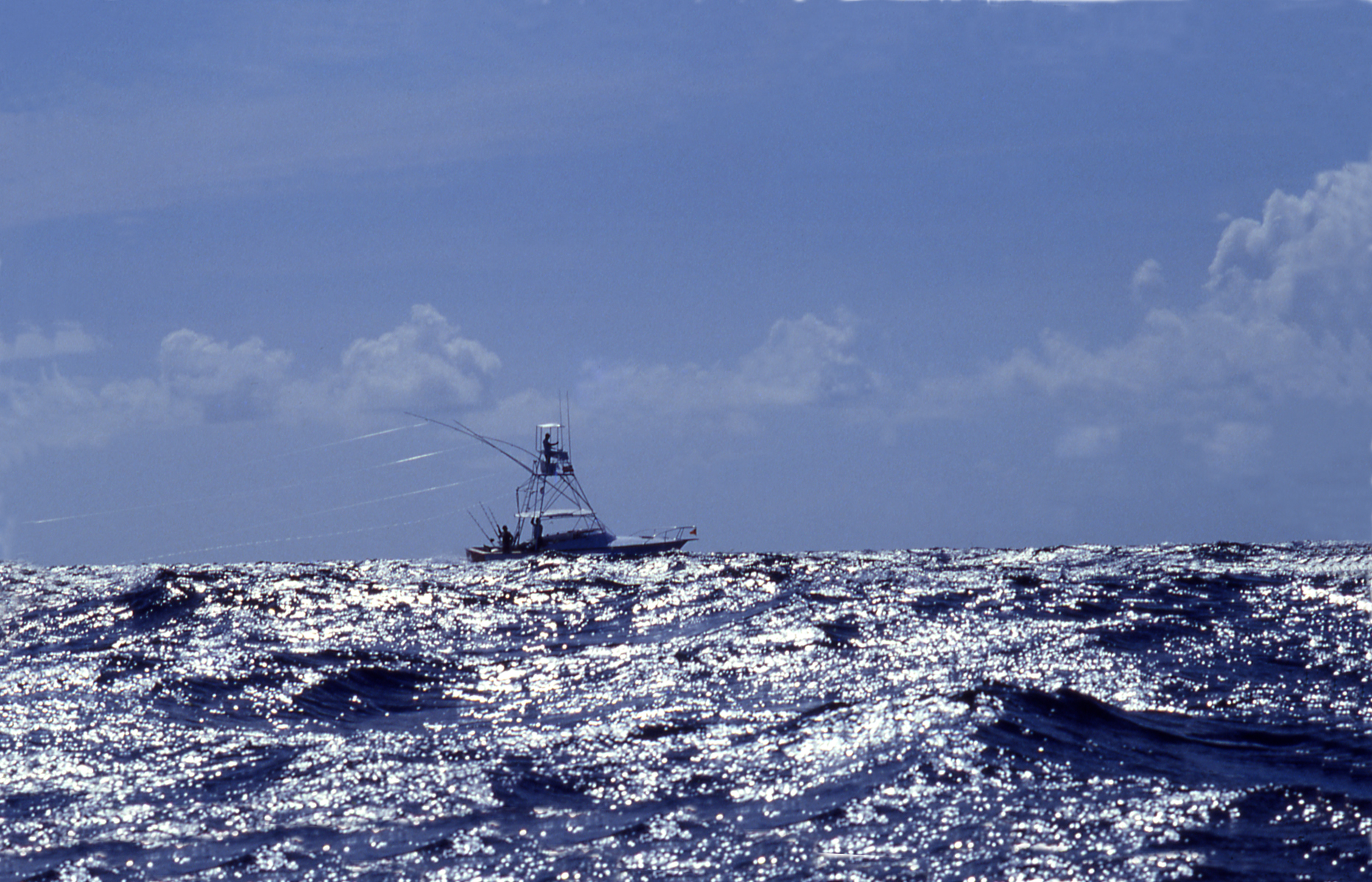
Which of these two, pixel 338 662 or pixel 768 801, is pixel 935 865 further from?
pixel 338 662

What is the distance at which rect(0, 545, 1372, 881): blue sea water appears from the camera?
10.4m

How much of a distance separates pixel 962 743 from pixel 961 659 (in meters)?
7.71

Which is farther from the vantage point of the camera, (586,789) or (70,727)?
(70,727)

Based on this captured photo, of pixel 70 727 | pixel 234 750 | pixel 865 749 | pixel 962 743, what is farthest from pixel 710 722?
pixel 70 727

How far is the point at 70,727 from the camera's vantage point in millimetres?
16766

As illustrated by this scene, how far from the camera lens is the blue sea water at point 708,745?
10.4 meters

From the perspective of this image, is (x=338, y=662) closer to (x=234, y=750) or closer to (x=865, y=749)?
(x=234, y=750)

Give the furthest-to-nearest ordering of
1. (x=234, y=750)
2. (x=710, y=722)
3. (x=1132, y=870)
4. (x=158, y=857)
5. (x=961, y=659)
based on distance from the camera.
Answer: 1. (x=961, y=659)
2. (x=710, y=722)
3. (x=234, y=750)
4. (x=158, y=857)
5. (x=1132, y=870)

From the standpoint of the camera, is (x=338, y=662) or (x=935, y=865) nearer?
(x=935, y=865)

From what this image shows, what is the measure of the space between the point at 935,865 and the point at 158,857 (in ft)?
23.2

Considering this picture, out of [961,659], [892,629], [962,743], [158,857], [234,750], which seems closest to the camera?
[158,857]

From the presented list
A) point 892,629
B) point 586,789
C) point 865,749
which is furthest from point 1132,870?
point 892,629

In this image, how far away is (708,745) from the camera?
49.0 ft

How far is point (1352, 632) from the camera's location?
24750 millimetres
